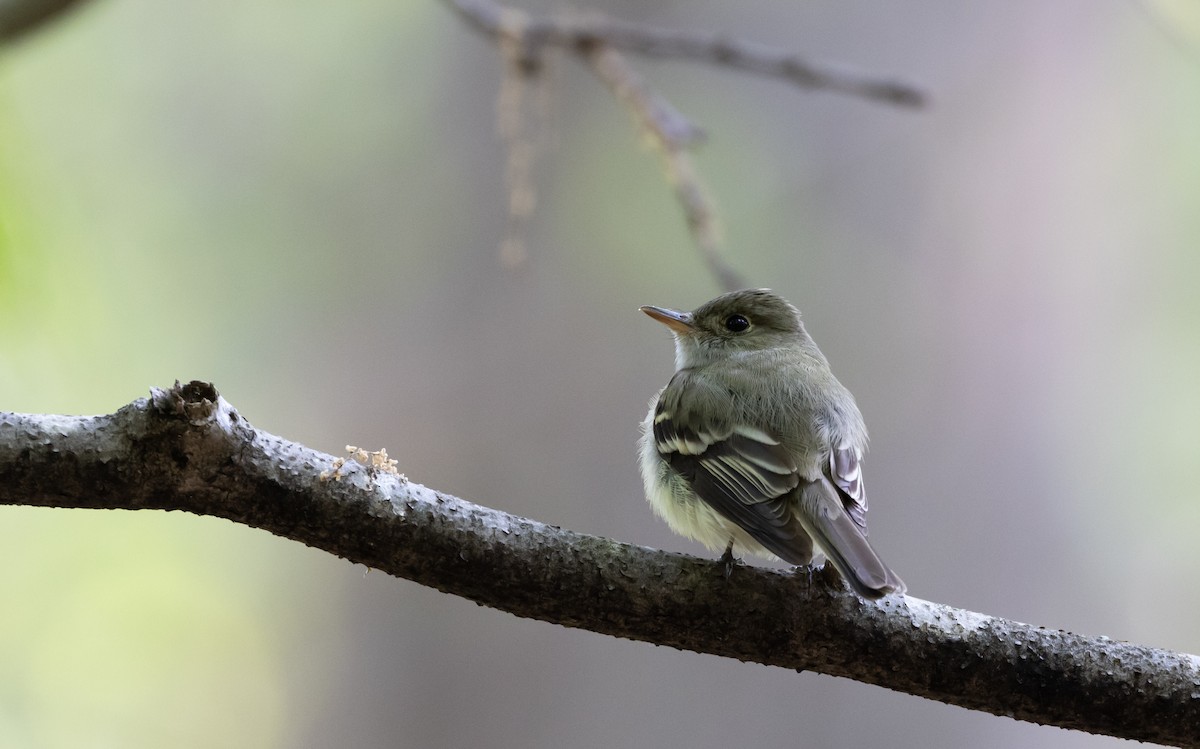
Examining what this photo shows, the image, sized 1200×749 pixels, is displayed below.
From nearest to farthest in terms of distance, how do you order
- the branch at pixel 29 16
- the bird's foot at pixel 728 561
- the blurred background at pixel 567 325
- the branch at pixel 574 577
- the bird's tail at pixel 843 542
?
1. the branch at pixel 574 577
2. the branch at pixel 29 16
3. the bird's tail at pixel 843 542
4. the bird's foot at pixel 728 561
5. the blurred background at pixel 567 325

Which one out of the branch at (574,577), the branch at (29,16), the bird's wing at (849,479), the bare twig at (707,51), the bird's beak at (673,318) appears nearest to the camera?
the branch at (574,577)

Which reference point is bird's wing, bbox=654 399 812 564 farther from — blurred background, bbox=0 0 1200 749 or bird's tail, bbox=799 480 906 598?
blurred background, bbox=0 0 1200 749

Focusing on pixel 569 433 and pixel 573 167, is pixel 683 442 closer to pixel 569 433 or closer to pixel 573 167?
pixel 569 433

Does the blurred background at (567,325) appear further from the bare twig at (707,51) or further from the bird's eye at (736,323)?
the bare twig at (707,51)

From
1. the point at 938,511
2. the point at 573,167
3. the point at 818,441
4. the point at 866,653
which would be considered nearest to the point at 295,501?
the point at 866,653

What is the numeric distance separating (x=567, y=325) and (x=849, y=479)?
9.67 feet

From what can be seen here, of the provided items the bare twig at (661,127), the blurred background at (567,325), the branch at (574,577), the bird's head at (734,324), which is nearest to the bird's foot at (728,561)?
the branch at (574,577)

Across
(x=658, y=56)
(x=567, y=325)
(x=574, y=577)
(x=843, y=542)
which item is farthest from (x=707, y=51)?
(x=567, y=325)

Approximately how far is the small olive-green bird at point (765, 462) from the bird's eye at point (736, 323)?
6.5 inches

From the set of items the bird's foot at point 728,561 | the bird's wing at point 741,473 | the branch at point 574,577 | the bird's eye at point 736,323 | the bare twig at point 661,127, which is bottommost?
the branch at point 574,577

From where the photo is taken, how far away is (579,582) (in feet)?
7.69

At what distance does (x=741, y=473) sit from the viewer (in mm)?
3004

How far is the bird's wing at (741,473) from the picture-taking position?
2.76 m

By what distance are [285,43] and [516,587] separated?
6.48 meters
